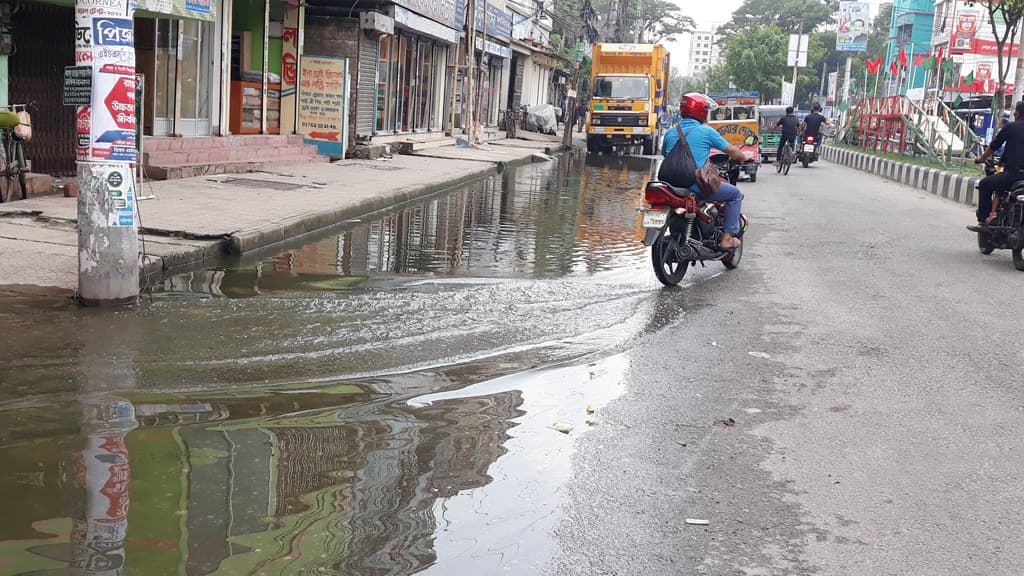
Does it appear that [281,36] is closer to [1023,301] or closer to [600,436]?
[1023,301]

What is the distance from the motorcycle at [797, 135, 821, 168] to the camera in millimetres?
29094

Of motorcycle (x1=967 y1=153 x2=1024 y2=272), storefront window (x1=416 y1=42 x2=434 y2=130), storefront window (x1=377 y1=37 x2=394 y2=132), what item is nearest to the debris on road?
motorcycle (x1=967 y1=153 x2=1024 y2=272)

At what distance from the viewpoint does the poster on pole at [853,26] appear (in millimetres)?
80188

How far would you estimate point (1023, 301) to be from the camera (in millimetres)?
8422

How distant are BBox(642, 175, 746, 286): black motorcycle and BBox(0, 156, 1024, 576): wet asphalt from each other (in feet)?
0.91

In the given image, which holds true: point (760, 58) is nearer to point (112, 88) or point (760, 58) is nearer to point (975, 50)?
point (975, 50)

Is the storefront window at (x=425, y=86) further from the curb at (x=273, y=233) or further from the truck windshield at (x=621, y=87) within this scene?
the curb at (x=273, y=233)

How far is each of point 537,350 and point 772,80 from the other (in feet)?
265

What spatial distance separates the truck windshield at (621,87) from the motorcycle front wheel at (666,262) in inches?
1018

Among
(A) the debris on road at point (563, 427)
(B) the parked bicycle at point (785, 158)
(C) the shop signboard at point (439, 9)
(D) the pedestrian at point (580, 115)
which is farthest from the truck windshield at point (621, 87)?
(A) the debris on road at point (563, 427)

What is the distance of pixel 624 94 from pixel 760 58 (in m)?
51.7

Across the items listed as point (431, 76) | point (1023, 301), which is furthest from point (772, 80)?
point (1023, 301)

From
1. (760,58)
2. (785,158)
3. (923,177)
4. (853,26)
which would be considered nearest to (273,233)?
(923,177)

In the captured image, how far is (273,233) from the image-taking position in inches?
395
